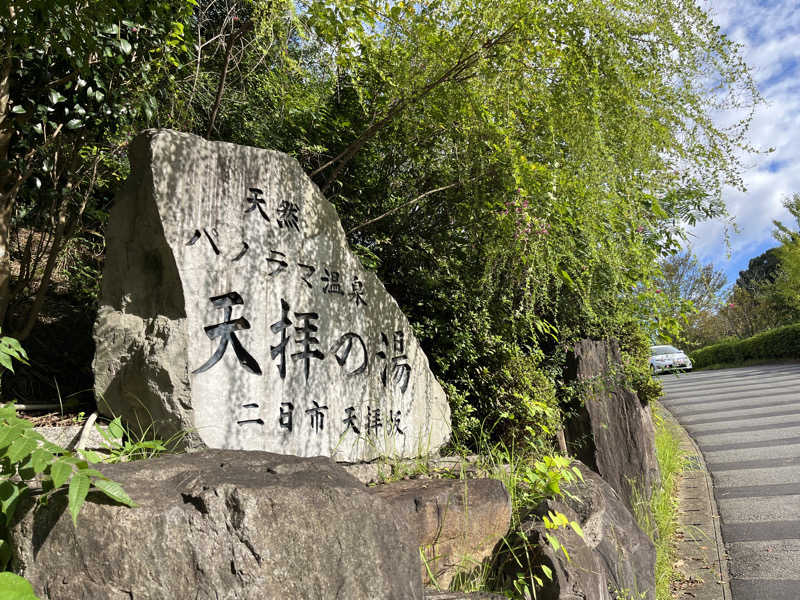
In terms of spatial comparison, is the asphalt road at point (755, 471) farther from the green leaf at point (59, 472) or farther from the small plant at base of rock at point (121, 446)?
the green leaf at point (59, 472)

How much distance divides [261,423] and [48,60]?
252 centimetres

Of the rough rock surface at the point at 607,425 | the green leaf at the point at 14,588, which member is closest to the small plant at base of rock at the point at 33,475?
the green leaf at the point at 14,588

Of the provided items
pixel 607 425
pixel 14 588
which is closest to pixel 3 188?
pixel 14 588

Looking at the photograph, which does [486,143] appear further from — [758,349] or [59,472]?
[758,349]

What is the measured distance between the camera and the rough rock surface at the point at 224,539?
1449mm

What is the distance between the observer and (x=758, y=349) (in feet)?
62.3

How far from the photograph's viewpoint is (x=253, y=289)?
2.86 metres

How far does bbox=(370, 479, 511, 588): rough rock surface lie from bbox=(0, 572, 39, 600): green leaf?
1449 mm

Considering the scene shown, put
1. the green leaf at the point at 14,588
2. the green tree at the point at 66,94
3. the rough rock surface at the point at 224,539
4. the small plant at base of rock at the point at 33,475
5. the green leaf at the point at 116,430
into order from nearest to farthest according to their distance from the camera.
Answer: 1. the green leaf at the point at 14,588
2. the small plant at base of rock at the point at 33,475
3. the rough rock surface at the point at 224,539
4. the green leaf at the point at 116,430
5. the green tree at the point at 66,94

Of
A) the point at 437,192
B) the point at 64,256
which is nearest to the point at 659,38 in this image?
the point at 437,192

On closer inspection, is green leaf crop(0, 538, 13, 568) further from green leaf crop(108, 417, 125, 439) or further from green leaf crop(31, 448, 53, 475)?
green leaf crop(108, 417, 125, 439)

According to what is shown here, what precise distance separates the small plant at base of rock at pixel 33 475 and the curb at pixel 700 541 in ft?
13.3

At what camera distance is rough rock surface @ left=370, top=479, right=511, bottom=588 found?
2621 mm

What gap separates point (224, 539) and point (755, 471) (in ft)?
22.3
